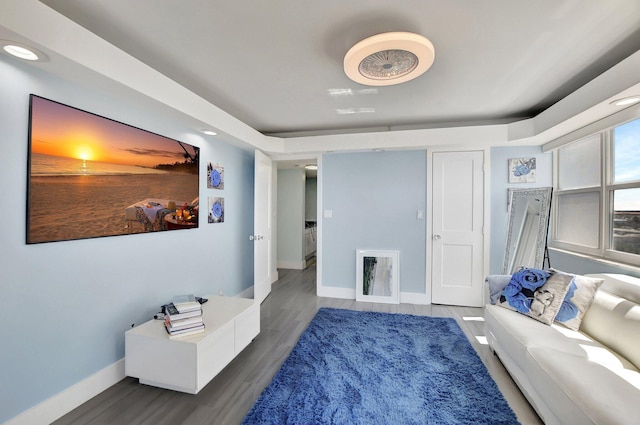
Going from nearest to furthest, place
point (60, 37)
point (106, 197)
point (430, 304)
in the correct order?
point (60, 37) < point (106, 197) < point (430, 304)

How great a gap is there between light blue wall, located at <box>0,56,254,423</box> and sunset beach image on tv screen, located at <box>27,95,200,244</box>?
61 mm

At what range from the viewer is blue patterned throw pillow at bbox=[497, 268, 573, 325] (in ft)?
6.98

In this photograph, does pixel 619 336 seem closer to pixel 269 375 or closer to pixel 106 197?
pixel 269 375

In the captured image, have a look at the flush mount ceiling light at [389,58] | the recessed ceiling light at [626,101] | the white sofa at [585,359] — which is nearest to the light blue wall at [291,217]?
the flush mount ceiling light at [389,58]

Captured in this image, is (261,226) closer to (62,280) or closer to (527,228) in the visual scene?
(62,280)

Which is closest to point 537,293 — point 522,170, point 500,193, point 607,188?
point 607,188

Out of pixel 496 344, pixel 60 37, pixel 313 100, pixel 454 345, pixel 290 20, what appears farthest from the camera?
pixel 313 100

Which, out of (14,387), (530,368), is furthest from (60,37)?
(530,368)

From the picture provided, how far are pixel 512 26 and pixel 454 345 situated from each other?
2.63 m

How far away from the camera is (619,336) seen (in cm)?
175

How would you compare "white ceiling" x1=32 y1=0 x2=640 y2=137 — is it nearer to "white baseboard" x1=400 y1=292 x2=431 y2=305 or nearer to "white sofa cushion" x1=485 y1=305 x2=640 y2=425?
"white sofa cushion" x1=485 y1=305 x2=640 y2=425

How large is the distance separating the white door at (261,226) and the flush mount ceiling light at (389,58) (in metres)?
2.13

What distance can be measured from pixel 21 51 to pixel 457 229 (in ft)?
14.2

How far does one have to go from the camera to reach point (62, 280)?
1765mm
